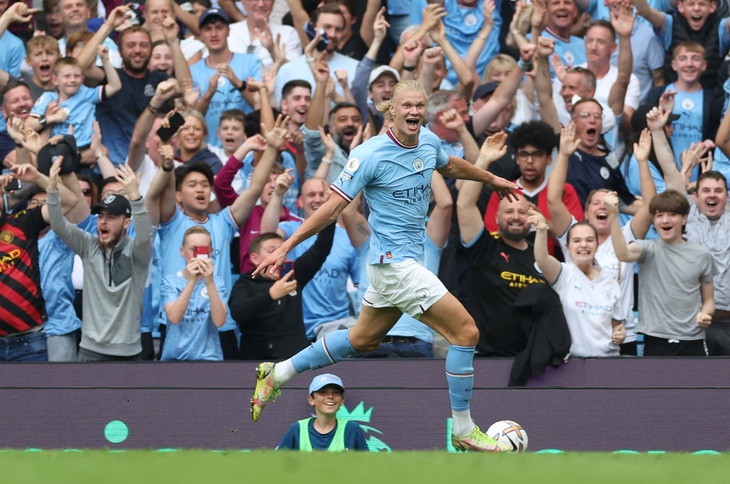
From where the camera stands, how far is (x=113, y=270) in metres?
11.1

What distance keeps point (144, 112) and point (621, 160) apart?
4.86 meters

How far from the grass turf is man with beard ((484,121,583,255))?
17.9 feet

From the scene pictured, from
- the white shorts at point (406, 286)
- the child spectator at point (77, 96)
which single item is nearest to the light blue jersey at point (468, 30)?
the child spectator at point (77, 96)

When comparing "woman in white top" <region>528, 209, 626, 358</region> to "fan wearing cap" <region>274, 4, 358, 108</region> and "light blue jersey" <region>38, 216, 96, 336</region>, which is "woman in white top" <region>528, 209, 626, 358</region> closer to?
"light blue jersey" <region>38, 216, 96, 336</region>

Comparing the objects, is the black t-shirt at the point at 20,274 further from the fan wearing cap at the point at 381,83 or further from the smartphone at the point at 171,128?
the fan wearing cap at the point at 381,83

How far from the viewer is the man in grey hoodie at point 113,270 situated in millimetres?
11047

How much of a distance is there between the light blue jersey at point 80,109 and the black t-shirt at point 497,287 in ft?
15.0

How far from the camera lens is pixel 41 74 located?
13734 mm

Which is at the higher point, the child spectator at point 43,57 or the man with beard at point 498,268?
the child spectator at point 43,57

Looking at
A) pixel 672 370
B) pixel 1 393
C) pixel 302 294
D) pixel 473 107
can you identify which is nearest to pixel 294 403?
pixel 302 294

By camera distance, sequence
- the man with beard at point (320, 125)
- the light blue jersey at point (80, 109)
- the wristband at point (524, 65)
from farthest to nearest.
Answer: the light blue jersey at point (80, 109)
the man with beard at point (320, 125)
the wristband at point (524, 65)

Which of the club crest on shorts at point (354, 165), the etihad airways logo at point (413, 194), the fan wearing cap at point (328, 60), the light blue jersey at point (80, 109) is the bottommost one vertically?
the light blue jersey at point (80, 109)

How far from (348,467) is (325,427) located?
387cm

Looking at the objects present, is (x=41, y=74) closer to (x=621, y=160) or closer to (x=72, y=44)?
(x=72, y=44)
